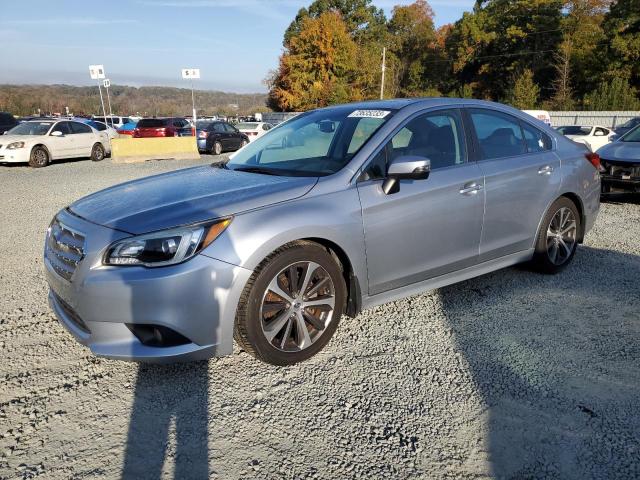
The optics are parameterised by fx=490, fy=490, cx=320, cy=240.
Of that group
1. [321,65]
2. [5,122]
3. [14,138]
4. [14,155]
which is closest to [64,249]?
[14,155]

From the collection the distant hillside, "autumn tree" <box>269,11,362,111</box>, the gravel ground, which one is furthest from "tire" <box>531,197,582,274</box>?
the distant hillside

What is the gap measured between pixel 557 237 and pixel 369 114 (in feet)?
7.36

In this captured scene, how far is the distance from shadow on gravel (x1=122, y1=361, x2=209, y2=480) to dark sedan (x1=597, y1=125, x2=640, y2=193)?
7.86m

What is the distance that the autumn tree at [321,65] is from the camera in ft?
172

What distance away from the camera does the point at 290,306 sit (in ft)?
9.78

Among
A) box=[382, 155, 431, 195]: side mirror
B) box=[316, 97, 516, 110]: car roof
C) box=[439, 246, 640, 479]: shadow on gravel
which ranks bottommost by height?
box=[439, 246, 640, 479]: shadow on gravel

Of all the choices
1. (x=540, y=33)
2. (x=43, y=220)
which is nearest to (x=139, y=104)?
(x=540, y=33)

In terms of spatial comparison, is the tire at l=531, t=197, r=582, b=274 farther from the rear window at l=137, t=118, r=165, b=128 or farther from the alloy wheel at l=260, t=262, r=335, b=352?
the rear window at l=137, t=118, r=165, b=128

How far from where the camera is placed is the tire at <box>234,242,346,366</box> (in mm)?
2820

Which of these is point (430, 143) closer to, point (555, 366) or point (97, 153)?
point (555, 366)

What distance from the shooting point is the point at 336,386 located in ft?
9.38

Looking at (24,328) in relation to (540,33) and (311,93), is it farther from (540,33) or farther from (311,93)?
(540,33)

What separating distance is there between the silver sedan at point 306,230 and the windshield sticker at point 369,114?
0.02 metres

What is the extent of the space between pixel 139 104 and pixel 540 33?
258 feet
